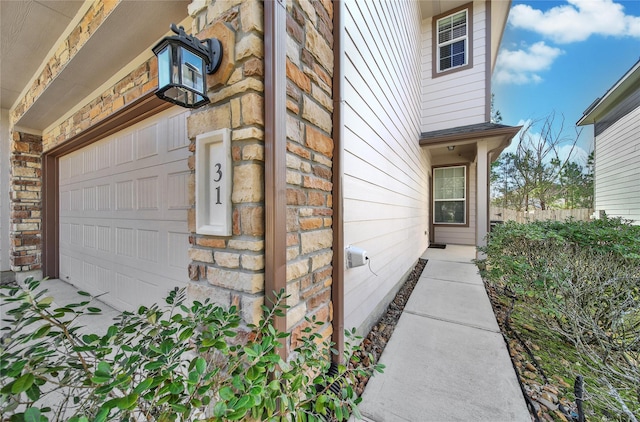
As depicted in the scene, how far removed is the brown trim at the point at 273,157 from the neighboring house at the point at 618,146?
912 centimetres

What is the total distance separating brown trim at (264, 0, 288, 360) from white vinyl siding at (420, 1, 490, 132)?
209 inches

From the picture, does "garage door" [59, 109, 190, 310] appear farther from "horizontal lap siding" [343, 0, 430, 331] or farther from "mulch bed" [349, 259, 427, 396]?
"mulch bed" [349, 259, 427, 396]

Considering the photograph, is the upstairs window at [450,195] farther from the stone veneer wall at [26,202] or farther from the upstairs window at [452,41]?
the stone veneer wall at [26,202]

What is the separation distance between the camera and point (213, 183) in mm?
1233

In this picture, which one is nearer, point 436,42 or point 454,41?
point 454,41

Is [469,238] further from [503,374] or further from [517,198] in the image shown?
[517,198]

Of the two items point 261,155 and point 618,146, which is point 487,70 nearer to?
point 618,146

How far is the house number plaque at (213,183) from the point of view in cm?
117

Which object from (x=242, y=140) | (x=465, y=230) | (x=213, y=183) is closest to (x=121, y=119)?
(x=213, y=183)

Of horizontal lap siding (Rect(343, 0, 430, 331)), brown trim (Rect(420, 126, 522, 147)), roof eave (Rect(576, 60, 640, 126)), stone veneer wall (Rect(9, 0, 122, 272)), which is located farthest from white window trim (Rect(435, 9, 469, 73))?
stone veneer wall (Rect(9, 0, 122, 272))

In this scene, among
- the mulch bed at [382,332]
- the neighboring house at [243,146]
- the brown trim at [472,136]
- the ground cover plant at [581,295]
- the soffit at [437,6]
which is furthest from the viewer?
the soffit at [437,6]

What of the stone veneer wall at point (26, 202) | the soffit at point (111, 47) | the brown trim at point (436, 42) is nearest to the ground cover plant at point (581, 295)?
the soffit at point (111, 47)

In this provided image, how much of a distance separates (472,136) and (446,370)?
435cm

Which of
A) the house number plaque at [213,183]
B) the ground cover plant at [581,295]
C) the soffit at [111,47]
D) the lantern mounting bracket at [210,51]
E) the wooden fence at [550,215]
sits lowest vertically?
the ground cover plant at [581,295]
